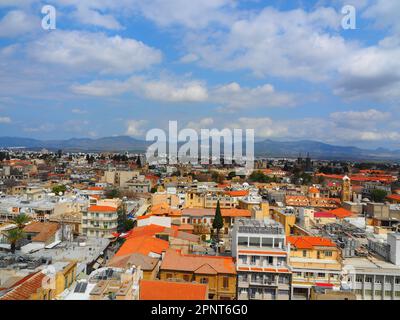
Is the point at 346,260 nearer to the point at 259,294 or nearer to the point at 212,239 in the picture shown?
the point at 259,294

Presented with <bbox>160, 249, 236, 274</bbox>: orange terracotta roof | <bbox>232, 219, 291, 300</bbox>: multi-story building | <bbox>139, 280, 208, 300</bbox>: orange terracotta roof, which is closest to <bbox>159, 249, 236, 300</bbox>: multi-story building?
<bbox>160, 249, 236, 274</bbox>: orange terracotta roof

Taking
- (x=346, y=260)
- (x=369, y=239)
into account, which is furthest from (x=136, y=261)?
(x=369, y=239)

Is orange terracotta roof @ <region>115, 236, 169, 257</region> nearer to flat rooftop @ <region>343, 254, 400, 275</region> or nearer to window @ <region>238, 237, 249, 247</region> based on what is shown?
window @ <region>238, 237, 249, 247</region>

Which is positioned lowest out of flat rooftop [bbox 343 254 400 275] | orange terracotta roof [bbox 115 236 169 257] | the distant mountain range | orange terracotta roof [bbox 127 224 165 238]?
flat rooftop [bbox 343 254 400 275]

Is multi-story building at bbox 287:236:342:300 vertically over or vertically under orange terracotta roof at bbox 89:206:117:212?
under

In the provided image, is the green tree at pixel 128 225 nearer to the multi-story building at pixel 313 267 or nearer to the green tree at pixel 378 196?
the multi-story building at pixel 313 267

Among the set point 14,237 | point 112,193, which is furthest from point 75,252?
point 112,193

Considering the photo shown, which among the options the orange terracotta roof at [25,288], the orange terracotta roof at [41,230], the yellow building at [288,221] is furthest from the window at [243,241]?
the orange terracotta roof at [41,230]
